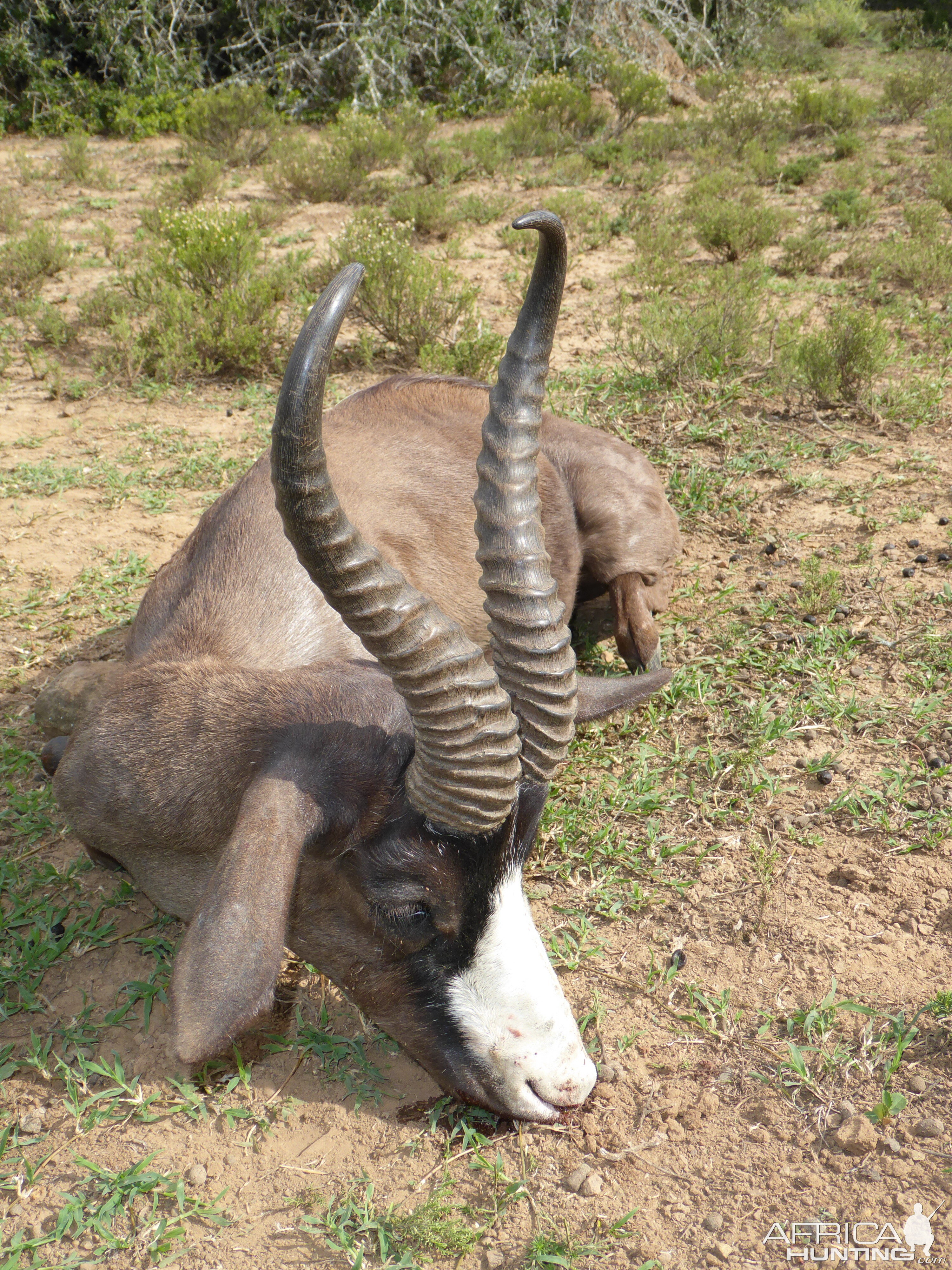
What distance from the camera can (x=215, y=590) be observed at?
146 inches

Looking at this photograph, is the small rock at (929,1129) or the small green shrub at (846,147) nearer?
the small rock at (929,1129)

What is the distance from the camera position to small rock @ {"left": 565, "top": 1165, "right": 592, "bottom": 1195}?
2807 mm

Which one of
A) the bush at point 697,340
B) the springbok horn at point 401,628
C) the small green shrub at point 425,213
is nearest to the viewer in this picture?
the springbok horn at point 401,628

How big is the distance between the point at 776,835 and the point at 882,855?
38 cm

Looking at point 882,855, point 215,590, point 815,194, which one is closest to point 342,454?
point 215,590

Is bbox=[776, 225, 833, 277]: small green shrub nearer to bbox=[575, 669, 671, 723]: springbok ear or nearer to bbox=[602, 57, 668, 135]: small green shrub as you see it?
bbox=[602, 57, 668, 135]: small green shrub

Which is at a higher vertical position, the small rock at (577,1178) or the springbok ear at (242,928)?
the springbok ear at (242,928)

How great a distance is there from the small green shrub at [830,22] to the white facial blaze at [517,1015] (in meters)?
21.4

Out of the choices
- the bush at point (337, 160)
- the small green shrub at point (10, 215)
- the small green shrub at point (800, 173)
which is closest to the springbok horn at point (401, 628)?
the small green shrub at point (10, 215)

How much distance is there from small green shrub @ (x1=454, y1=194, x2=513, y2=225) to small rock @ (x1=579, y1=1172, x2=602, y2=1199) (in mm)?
9825

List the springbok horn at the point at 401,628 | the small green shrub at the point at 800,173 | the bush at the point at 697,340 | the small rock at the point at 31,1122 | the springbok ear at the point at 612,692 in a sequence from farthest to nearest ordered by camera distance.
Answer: the small green shrub at the point at 800,173 < the bush at the point at 697,340 < the springbok ear at the point at 612,692 < the small rock at the point at 31,1122 < the springbok horn at the point at 401,628

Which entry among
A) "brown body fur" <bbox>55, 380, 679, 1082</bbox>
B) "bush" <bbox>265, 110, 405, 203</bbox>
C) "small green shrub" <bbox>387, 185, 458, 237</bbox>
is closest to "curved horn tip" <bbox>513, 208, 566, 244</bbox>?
"brown body fur" <bbox>55, 380, 679, 1082</bbox>

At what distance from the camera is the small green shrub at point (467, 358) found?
7.33 meters

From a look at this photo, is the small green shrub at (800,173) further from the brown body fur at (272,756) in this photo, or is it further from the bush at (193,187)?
the brown body fur at (272,756)
